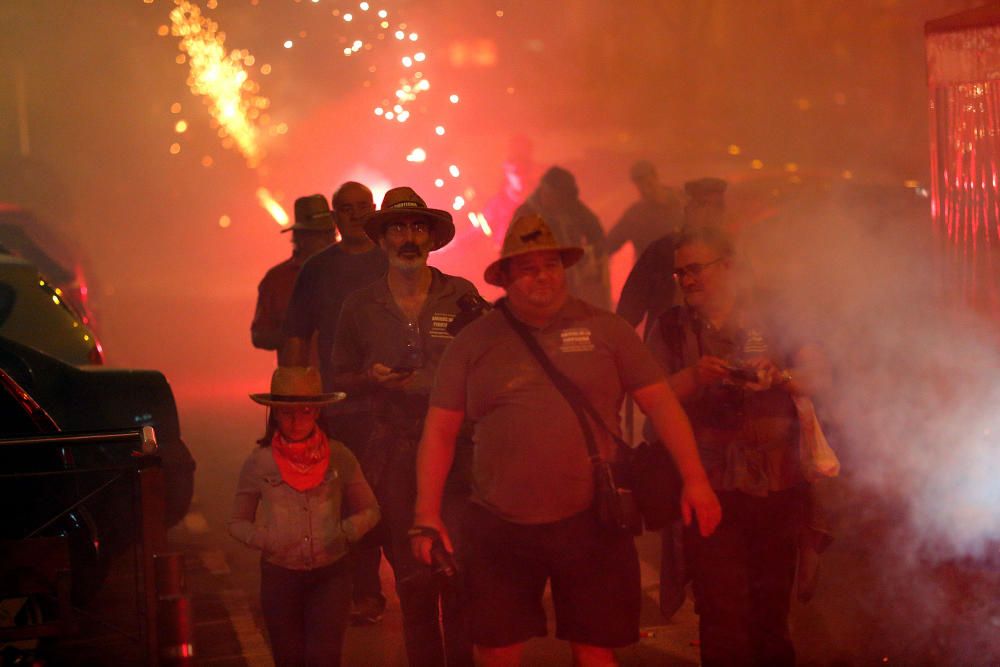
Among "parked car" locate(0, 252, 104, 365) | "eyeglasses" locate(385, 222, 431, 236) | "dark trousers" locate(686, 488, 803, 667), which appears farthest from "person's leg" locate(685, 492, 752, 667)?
"parked car" locate(0, 252, 104, 365)

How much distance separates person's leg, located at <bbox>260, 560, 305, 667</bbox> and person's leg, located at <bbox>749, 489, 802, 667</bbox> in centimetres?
174

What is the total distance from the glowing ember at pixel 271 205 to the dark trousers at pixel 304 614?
32.4m

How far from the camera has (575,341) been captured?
5.11m

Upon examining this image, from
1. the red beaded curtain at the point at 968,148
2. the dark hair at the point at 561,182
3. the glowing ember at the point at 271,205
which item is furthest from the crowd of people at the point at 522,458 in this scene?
the glowing ember at the point at 271,205

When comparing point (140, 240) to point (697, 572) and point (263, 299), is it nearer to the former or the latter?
point (263, 299)

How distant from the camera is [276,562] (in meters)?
5.39

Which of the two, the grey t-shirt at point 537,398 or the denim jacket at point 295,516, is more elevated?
the grey t-shirt at point 537,398

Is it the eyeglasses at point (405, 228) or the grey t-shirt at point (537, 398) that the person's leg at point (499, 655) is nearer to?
the grey t-shirt at point (537, 398)

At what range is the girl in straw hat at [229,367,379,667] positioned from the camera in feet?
17.7

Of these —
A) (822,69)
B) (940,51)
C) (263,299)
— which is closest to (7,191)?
(822,69)

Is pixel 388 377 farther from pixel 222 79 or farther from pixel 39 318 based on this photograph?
pixel 222 79

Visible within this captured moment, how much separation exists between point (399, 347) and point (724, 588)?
1694 mm

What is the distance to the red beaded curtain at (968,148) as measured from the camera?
7.72 metres

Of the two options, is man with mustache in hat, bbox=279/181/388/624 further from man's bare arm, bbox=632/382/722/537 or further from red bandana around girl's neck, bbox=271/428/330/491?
man's bare arm, bbox=632/382/722/537
